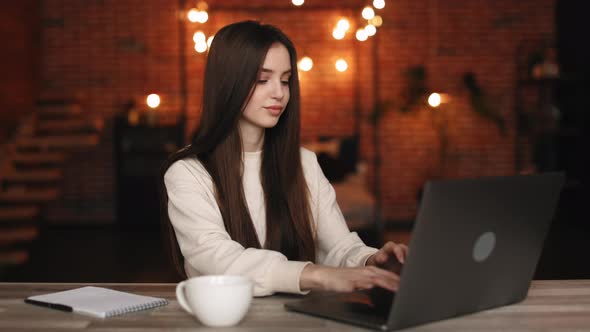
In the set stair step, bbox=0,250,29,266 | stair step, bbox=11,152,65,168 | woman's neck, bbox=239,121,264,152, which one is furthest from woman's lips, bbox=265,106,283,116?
stair step, bbox=11,152,65,168

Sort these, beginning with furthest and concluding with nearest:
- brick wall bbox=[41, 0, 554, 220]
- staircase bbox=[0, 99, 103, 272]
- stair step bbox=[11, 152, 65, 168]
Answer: brick wall bbox=[41, 0, 554, 220]
stair step bbox=[11, 152, 65, 168]
staircase bbox=[0, 99, 103, 272]

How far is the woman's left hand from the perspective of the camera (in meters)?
1.64

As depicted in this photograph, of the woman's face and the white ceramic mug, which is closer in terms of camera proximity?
the white ceramic mug

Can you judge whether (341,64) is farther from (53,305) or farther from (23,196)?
(53,305)

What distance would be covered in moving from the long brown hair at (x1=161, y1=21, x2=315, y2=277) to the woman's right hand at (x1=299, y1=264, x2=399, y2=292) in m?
0.42

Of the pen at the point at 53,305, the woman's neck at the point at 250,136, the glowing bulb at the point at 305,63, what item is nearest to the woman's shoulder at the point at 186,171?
the woman's neck at the point at 250,136

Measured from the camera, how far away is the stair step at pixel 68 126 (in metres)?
7.14

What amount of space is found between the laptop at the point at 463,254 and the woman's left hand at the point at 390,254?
0.19m

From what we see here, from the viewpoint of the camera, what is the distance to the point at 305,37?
308 inches

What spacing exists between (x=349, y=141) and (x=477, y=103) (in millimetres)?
1339

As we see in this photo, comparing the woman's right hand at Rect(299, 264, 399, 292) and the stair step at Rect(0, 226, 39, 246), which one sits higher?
the woman's right hand at Rect(299, 264, 399, 292)

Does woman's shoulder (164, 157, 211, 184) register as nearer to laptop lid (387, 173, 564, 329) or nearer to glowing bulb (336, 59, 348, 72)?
laptop lid (387, 173, 564, 329)

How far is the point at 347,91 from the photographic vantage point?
7906mm

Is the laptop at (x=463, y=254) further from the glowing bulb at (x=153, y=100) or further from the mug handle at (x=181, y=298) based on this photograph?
the glowing bulb at (x=153, y=100)
